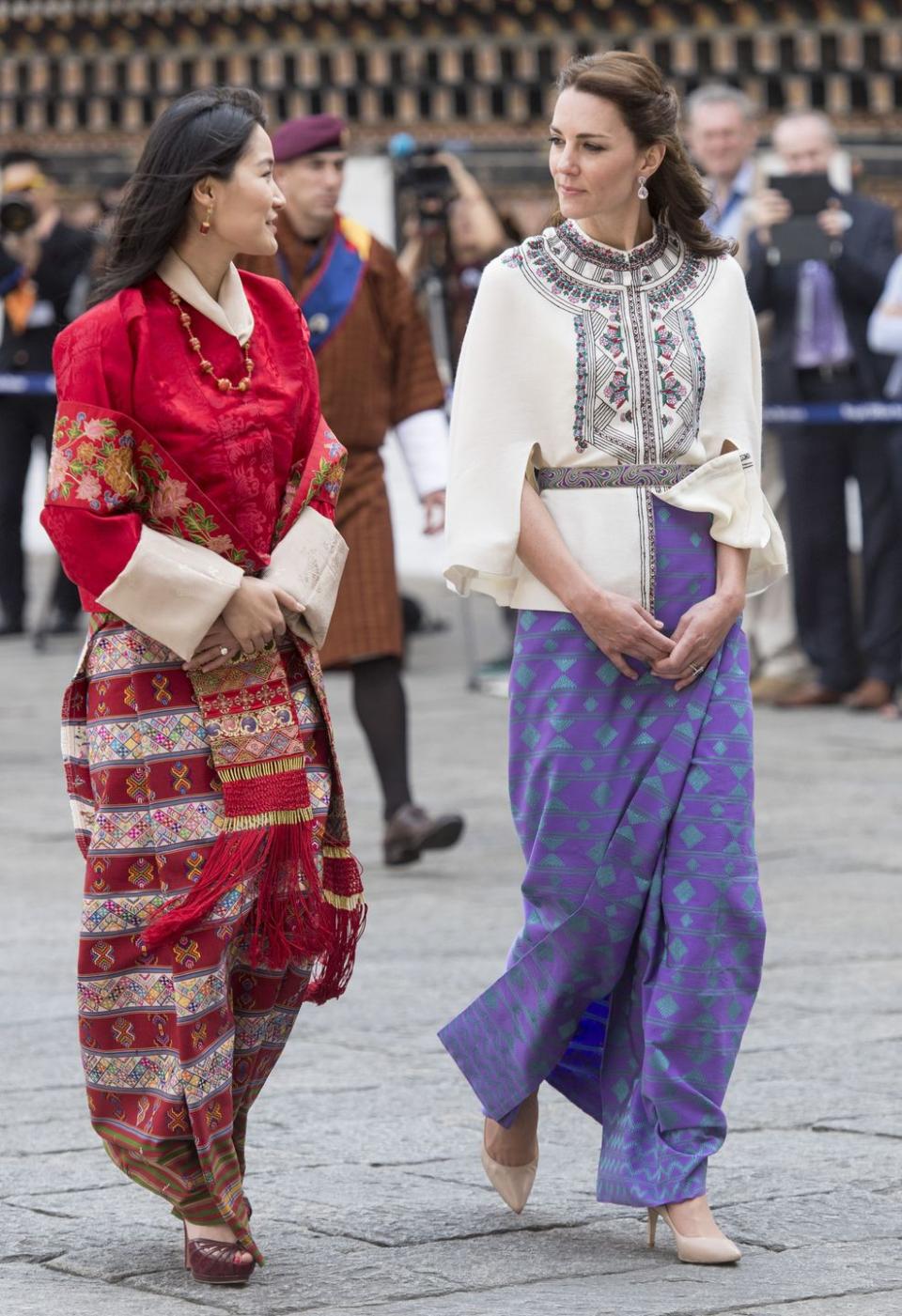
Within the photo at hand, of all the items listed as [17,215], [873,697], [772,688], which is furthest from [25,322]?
[873,697]

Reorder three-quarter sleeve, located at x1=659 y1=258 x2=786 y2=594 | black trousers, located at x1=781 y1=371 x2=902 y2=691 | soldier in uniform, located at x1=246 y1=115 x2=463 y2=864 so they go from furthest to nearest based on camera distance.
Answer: black trousers, located at x1=781 y1=371 x2=902 y2=691
soldier in uniform, located at x1=246 y1=115 x2=463 y2=864
three-quarter sleeve, located at x1=659 y1=258 x2=786 y2=594

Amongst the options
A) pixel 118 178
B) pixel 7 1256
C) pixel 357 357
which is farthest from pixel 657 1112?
pixel 118 178

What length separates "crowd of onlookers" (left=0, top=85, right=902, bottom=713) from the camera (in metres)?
9.45

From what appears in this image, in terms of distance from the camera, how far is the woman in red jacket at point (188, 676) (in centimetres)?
376

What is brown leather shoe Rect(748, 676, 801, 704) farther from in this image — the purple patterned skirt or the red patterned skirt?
the red patterned skirt

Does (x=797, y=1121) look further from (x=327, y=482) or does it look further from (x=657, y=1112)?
(x=327, y=482)

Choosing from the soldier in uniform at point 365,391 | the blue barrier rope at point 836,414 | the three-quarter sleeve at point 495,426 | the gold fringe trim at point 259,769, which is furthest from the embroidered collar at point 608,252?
the blue barrier rope at point 836,414

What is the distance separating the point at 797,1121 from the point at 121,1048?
1.30 meters

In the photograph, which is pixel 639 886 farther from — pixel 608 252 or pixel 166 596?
pixel 608 252

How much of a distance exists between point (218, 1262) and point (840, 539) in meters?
6.57

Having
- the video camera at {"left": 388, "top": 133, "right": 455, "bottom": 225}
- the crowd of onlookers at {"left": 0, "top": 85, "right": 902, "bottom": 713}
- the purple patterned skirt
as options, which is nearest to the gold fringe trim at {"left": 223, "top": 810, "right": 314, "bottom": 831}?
the purple patterned skirt

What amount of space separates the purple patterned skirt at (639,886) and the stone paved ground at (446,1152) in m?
0.20

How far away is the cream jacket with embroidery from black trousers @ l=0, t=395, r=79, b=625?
857 centimetres

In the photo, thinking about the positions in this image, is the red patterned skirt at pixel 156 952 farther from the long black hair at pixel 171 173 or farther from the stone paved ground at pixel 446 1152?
the long black hair at pixel 171 173
